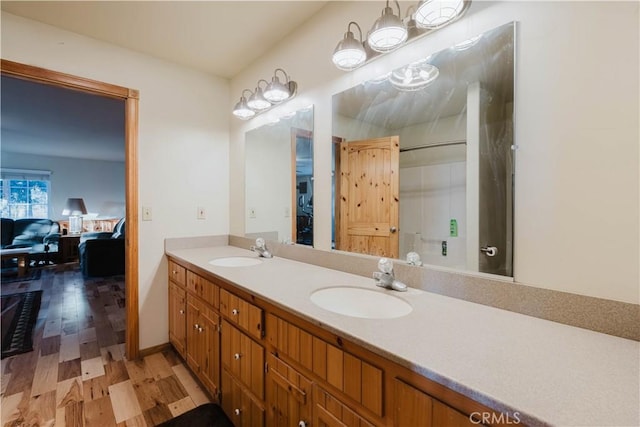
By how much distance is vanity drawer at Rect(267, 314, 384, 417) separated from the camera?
30.4 inches

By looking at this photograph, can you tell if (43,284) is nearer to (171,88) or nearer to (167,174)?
(167,174)

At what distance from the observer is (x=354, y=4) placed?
1.51 m

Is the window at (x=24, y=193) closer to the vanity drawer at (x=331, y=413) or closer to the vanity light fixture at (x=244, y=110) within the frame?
the vanity light fixture at (x=244, y=110)

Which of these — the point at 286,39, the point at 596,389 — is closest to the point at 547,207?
the point at 596,389

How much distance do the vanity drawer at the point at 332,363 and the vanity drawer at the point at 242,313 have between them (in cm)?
10

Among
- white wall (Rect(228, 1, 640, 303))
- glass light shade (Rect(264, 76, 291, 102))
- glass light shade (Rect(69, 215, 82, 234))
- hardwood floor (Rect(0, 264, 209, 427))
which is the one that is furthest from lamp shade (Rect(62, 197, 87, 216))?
white wall (Rect(228, 1, 640, 303))

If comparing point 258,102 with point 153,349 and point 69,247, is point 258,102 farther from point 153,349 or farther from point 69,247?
point 69,247

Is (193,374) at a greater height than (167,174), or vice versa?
(167,174)

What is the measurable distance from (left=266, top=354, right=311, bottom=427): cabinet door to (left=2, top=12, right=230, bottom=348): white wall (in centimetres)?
160

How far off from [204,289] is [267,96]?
1.33 meters

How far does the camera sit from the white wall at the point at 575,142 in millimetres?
806

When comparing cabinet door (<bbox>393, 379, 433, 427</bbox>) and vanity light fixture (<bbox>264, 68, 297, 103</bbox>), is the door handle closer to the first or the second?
cabinet door (<bbox>393, 379, 433, 427</bbox>)

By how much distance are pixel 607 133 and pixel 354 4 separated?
127cm

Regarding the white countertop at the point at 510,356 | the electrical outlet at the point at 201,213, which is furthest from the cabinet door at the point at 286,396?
the electrical outlet at the point at 201,213
